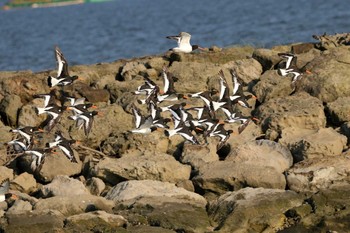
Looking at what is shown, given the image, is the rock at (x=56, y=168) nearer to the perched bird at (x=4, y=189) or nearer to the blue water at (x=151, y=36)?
the perched bird at (x=4, y=189)

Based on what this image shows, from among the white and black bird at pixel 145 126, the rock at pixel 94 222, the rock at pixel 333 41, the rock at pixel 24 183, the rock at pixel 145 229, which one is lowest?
the rock at pixel 24 183

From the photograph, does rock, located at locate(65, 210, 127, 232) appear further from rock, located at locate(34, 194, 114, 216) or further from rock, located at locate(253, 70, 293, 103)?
rock, located at locate(253, 70, 293, 103)

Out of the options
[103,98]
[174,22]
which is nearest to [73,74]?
[103,98]

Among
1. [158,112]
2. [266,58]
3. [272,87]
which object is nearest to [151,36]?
[266,58]

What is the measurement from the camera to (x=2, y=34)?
251 feet

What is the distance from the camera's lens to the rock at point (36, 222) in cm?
1497

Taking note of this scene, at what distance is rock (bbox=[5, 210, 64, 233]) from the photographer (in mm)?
14969

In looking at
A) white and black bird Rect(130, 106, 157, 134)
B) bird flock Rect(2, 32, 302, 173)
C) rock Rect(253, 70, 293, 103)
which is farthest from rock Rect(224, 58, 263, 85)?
white and black bird Rect(130, 106, 157, 134)

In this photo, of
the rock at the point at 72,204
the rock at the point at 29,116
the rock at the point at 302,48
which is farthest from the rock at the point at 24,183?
the rock at the point at 302,48

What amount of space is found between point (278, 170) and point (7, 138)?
582 centimetres

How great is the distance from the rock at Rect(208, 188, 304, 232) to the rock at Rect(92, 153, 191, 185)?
1523 millimetres

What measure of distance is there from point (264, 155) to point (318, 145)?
978 millimetres

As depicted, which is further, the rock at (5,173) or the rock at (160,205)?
the rock at (5,173)

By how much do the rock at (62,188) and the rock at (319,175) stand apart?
360cm
